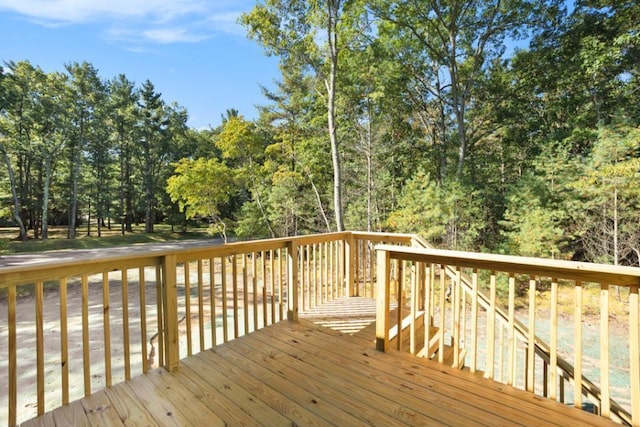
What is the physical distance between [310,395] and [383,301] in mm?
970

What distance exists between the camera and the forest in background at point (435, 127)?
811 centimetres

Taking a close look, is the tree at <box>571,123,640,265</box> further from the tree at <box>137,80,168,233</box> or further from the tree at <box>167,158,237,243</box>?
the tree at <box>137,80,168,233</box>

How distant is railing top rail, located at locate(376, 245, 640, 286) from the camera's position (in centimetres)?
→ 157

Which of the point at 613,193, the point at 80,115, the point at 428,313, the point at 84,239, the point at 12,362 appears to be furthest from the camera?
the point at 80,115

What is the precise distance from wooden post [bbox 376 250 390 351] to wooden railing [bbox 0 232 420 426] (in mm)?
1020

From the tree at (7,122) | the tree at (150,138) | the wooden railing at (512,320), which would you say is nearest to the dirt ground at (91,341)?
the wooden railing at (512,320)

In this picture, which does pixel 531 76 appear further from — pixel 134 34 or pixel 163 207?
pixel 163 207

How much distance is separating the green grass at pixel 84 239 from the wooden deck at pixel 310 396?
1553 centimetres

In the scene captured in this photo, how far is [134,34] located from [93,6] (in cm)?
263

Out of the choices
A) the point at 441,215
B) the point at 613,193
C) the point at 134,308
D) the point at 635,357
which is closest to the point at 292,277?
the point at 635,357

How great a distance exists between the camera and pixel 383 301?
254 centimetres

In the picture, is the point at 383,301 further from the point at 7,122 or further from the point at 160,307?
the point at 7,122

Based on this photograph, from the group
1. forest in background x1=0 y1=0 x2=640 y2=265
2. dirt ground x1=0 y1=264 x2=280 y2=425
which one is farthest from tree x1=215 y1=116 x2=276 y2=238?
dirt ground x1=0 y1=264 x2=280 y2=425

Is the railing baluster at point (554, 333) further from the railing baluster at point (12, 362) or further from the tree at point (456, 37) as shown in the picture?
the tree at point (456, 37)
